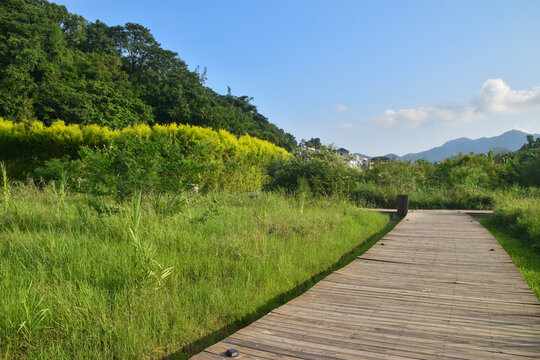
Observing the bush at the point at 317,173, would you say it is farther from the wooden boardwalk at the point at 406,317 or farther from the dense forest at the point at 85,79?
the dense forest at the point at 85,79

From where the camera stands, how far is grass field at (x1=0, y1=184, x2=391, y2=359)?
194 centimetres

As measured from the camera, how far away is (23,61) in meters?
21.2

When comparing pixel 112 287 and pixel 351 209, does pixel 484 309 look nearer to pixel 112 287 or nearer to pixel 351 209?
pixel 112 287

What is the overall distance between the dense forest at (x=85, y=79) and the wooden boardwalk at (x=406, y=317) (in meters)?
22.6

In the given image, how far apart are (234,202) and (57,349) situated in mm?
5510

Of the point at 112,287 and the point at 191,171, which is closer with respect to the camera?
the point at 112,287

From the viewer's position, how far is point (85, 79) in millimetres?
25375

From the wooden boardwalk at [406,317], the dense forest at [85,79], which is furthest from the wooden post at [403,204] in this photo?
the dense forest at [85,79]

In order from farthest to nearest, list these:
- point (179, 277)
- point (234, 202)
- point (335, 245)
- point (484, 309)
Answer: point (234, 202) < point (335, 245) < point (179, 277) < point (484, 309)

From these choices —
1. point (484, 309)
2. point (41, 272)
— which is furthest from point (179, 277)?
point (484, 309)

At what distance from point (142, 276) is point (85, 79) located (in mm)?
28255

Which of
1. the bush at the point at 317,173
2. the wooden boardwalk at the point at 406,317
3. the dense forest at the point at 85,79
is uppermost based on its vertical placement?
the dense forest at the point at 85,79

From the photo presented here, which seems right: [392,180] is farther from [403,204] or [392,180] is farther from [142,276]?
[142,276]

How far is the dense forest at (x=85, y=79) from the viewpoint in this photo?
68.7ft
